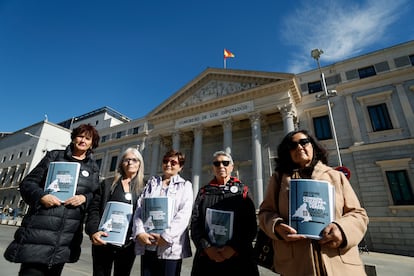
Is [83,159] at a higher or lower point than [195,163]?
lower

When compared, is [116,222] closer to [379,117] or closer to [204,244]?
[204,244]

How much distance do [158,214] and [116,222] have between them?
23.2 inches

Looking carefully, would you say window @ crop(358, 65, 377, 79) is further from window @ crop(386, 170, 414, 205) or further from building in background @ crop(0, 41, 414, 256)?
window @ crop(386, 170, 414, 205)

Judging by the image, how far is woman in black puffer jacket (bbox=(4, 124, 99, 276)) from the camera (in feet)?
7.59

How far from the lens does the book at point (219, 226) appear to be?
254 centimetres

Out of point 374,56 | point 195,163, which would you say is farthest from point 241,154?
point 374,56

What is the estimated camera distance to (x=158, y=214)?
101 inches

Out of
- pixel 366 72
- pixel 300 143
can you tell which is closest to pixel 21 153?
pixel 300 143

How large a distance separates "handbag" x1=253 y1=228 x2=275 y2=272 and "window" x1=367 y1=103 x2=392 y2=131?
55.7 feet

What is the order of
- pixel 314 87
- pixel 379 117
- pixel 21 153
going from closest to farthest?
pixel 379 117
pixel 314 87
pixel 21 153

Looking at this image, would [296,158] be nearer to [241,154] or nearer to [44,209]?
[44,209]

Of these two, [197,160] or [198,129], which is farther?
[198,129]

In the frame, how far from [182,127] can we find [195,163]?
176 inches

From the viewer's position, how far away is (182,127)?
21.2 metres
